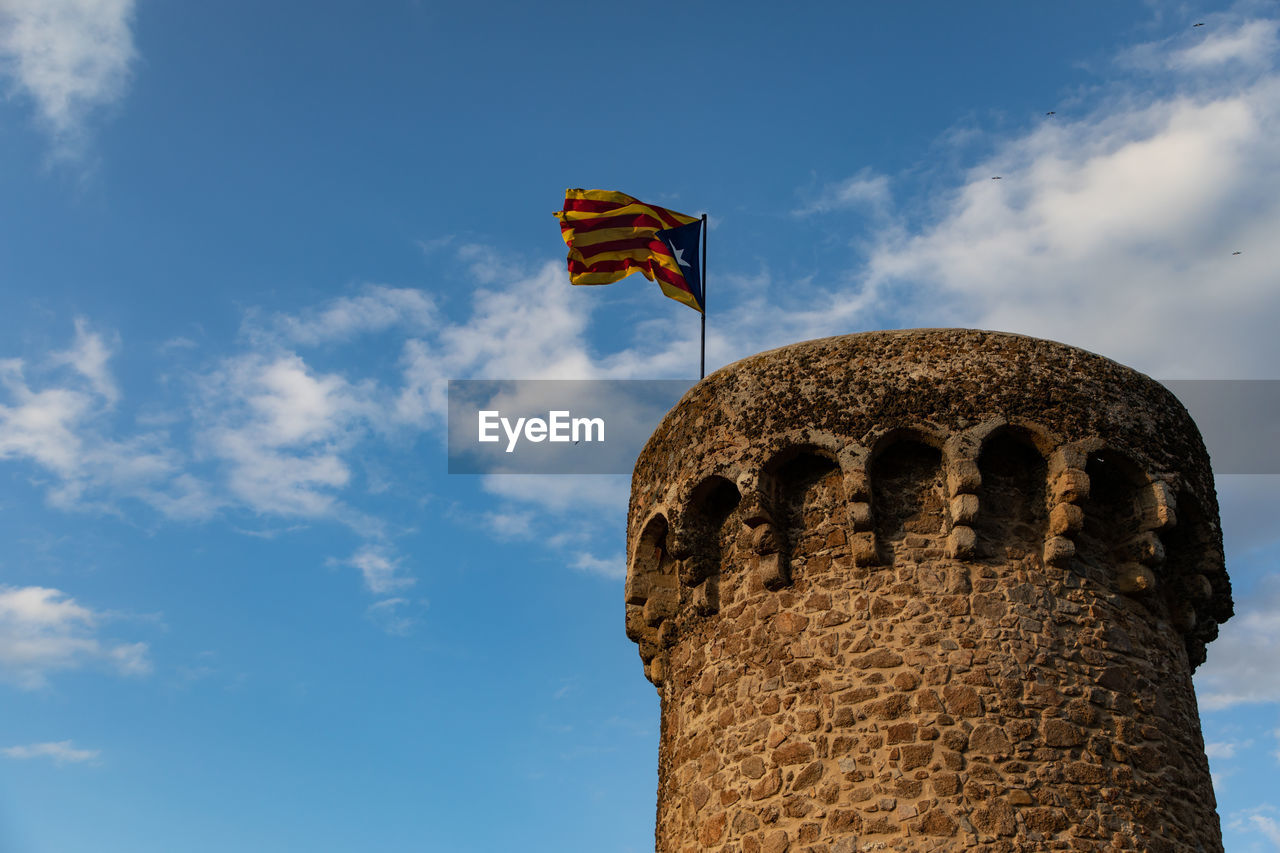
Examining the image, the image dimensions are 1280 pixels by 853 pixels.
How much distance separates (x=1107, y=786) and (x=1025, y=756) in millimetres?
558

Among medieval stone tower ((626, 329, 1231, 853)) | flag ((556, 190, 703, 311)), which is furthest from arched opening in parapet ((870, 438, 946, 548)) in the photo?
flag ((556, 190, 703, 311))

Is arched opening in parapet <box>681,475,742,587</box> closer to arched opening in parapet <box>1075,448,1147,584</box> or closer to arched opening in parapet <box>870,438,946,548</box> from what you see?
arched opening in parapet <box>870,438,946,548</box>

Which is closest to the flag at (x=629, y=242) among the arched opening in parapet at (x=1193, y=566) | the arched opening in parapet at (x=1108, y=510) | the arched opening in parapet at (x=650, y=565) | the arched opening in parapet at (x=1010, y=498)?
the arched opening in parapet at (x=650, y=565)

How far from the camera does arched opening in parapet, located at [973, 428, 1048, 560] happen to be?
827cm

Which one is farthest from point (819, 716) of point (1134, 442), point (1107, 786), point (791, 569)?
point (1134, 442)

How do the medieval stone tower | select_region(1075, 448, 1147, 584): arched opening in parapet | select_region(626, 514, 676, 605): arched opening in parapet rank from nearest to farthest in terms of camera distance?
the medieval stone tower
select_region(1075, 448, 1147, 584): arched opening in parapet
select_region(626, 514, 676, 605): arched opening in parapet

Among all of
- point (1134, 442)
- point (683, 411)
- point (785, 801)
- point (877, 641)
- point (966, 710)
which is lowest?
point (785, 801)

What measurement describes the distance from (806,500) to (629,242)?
178 inches

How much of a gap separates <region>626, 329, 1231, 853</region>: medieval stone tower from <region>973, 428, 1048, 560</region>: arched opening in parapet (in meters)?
0.02

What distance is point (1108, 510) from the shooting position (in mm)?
8727

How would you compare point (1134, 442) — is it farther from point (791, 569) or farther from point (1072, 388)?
point (791, 569)

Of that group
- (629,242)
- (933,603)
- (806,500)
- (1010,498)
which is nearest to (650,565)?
(806,500)

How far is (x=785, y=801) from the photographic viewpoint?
7.71m

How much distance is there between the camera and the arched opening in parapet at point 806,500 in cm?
855
